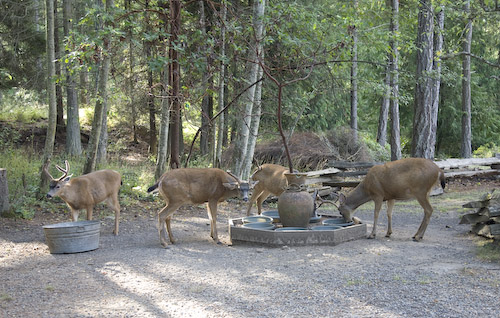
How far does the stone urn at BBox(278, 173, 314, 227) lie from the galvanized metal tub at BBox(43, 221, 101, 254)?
3.49 meters

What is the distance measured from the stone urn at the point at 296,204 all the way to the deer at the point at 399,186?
1.25m

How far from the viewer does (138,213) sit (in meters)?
12.4

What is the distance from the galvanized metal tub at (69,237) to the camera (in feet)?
27.3

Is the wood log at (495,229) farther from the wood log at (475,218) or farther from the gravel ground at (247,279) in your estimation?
the wood log at (475,218)

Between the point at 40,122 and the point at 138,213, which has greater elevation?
Answer: the point at 40,122

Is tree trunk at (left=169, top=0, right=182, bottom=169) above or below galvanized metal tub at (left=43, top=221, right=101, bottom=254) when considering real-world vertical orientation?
above

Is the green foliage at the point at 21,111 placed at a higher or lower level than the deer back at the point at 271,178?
higher

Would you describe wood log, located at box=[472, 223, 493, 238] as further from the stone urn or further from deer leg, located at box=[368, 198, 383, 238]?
the stone urn

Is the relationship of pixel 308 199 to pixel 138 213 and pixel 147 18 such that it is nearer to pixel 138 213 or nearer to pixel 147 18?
pixel 138 213

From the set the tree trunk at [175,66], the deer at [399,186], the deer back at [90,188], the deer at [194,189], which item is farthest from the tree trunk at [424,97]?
the deer back at [90,188]

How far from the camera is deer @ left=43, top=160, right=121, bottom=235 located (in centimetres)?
957

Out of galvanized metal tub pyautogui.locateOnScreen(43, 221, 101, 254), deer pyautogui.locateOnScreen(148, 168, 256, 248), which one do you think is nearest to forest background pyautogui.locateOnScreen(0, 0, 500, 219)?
deer pyautogui.locateOnScreen(148, 168, 256, 248)

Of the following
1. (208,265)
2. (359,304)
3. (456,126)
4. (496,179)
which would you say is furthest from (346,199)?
(456,126)

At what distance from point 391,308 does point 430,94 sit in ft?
38.3
